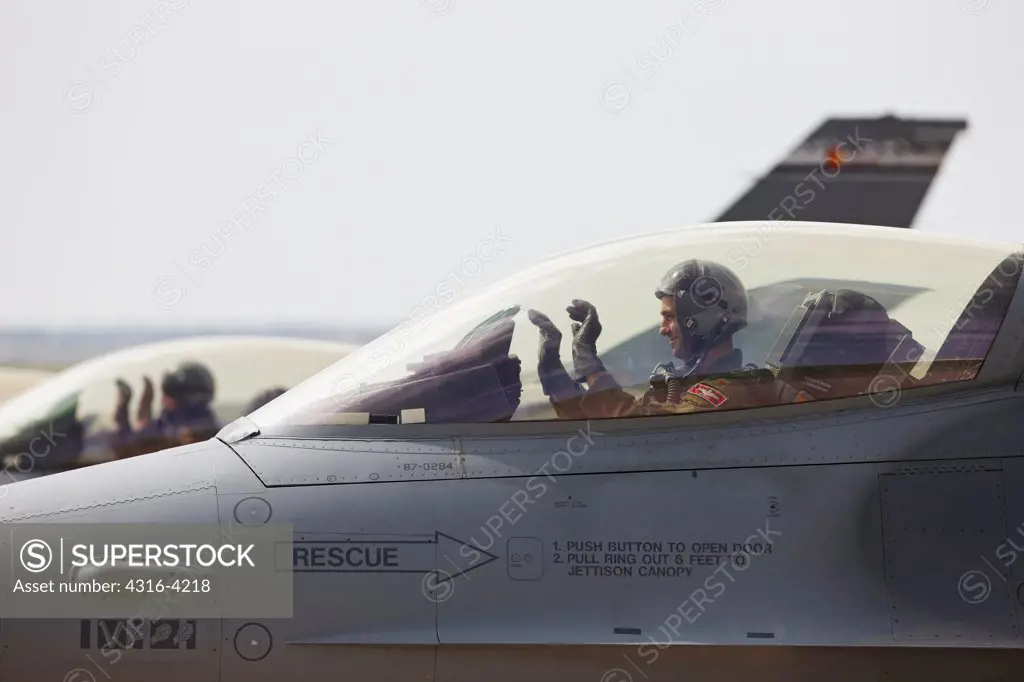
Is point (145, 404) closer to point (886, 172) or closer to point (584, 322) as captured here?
point (584, 322)

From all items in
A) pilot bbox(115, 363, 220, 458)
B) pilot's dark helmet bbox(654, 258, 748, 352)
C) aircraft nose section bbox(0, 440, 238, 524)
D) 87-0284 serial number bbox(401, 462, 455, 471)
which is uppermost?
pilot's dark helmet bbox(654, 258, 748, 352)

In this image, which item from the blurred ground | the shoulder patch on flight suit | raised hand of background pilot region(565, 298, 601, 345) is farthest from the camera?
the blurred ground

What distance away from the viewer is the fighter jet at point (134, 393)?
10562 mm

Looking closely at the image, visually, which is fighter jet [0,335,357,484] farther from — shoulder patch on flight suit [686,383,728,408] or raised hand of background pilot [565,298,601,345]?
shoulder patch on flight suit [686,383,728,408]

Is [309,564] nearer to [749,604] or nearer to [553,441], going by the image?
[553,441]

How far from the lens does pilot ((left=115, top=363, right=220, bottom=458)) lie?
1119 centimetres

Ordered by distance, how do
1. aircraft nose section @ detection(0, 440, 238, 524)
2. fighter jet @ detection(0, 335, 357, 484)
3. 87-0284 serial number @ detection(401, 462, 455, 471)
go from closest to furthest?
aircraft nose section @ detection(0, 440, 238, 524) < 87-0284 serial number @ detection(401, 462, 455, 471) < fighter jet @ detection(0, 335, 357, 484)

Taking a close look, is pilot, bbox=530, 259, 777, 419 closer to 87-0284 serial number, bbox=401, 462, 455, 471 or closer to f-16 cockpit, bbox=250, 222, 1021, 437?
f-16 cockpit, bbox=250, 222, 1021, 437

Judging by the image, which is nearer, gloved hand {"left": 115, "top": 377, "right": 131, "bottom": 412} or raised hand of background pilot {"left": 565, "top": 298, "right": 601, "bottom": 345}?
raised hand of background pilot {"left": 565, "top": 298, "right": 601, "bottom": 345}

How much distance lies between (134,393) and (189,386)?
52 centimetres

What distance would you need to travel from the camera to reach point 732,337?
16.1 ft

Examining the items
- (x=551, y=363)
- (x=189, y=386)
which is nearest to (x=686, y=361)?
(x=551, y=363)

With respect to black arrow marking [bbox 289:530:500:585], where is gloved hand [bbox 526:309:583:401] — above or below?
above

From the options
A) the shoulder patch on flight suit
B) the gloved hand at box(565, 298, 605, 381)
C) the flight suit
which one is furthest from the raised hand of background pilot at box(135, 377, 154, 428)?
the shoulder patch on flight suit
